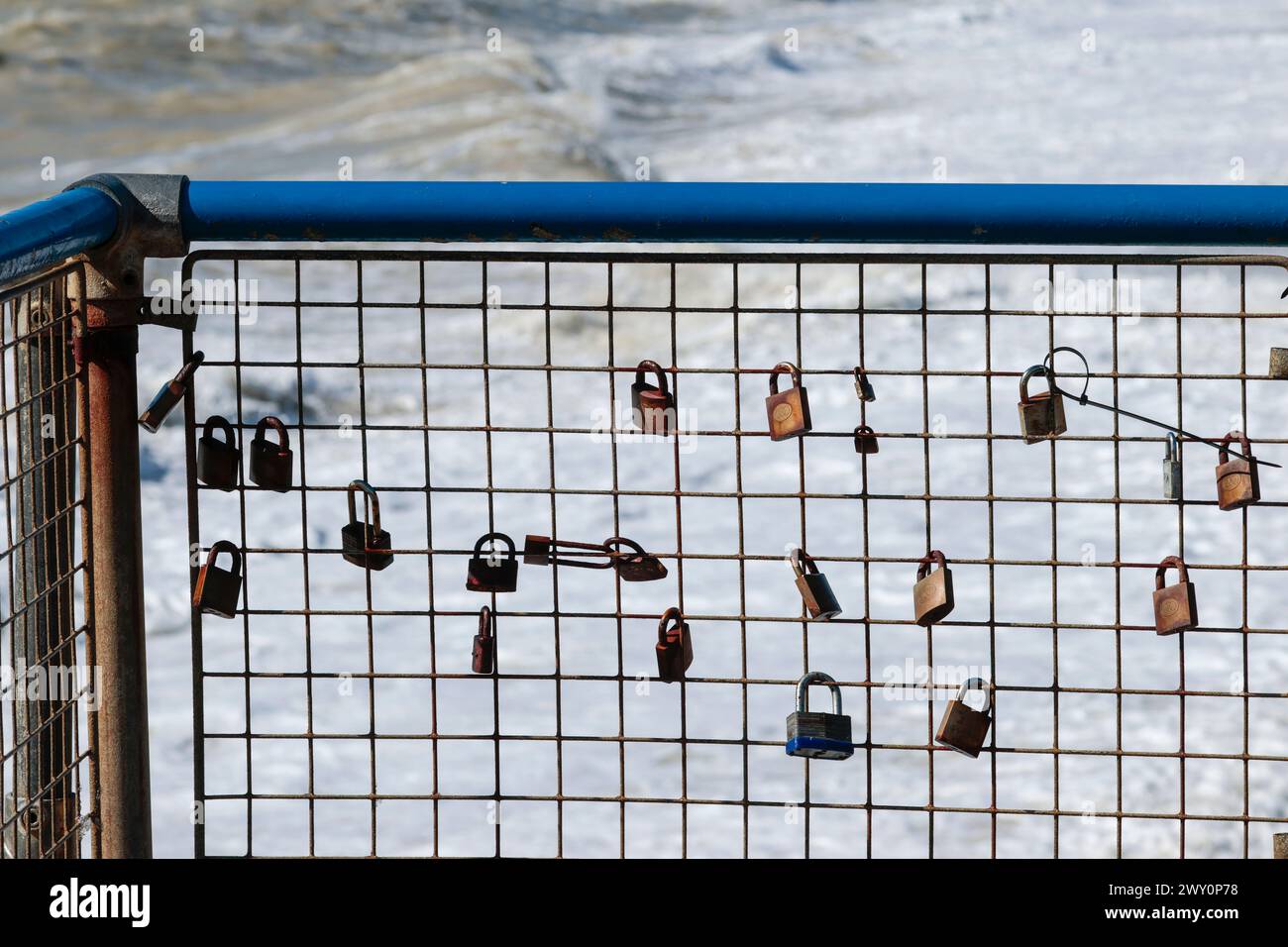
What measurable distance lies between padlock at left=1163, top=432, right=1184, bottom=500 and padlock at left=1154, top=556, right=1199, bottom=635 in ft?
0.22

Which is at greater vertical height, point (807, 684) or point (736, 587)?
point (807, 684)

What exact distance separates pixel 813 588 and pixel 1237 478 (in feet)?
1.45

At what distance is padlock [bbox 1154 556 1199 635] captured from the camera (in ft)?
5.51

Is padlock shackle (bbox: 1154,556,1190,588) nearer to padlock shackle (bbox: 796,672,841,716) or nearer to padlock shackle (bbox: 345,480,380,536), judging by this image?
padlock shackle (bbox: 796,672,841,716)

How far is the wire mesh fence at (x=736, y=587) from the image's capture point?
2490mm

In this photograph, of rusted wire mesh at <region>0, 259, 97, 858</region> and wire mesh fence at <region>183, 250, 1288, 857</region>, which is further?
wire mesh fence at <region>183, 250, 1288, 857</region>

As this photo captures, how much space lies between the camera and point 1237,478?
1.66 meters

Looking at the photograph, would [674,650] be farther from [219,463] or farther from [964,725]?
[219,463]

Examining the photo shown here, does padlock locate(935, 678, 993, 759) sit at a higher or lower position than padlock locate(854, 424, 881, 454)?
lower

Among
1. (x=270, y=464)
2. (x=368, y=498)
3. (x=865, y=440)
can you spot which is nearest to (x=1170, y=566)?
(x=865, y=440)

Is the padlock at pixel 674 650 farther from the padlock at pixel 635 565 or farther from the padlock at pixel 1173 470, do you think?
the padlock at pixel 1173 470

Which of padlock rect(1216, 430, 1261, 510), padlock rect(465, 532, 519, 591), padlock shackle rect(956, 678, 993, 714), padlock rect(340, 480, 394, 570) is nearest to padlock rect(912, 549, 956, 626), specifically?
padlock shackle rect(956, 678, 993, 714)

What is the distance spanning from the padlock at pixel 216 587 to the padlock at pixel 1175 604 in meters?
0.96
